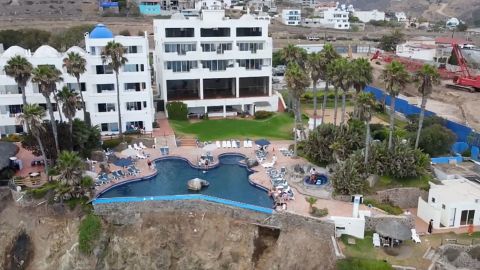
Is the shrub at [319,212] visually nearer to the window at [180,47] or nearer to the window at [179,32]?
the window at [180,47]

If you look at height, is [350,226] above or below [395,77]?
below

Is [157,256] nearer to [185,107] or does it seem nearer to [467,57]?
[185,107]

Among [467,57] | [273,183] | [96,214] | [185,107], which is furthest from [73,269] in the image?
[467,57]

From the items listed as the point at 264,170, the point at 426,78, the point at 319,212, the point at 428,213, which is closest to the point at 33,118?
the point at 264,170

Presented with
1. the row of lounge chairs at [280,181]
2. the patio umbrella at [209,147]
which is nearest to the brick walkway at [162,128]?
the patio umbrella at [209,147]

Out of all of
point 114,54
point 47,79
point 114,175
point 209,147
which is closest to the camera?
point 47,79

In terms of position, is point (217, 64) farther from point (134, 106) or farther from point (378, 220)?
point (378, 220)
